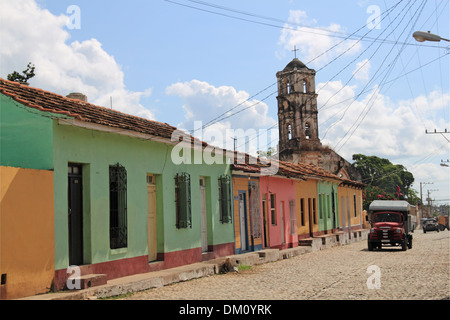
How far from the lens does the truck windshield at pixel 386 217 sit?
83.8 feet

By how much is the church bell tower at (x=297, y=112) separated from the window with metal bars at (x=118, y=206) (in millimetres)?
37872

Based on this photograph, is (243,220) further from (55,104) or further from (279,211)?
(55,104)

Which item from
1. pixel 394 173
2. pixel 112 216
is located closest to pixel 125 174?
pixel 112 216

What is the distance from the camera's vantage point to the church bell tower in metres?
49.1

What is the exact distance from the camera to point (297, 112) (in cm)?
4931

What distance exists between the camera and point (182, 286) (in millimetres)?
12289

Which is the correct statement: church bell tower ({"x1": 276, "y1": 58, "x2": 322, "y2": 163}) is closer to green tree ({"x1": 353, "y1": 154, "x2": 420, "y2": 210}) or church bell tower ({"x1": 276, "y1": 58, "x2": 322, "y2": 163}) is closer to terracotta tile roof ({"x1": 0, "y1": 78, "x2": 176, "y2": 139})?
green tree ({"x1": 353, "y1": 154, "x2": 420, "y2": 210})

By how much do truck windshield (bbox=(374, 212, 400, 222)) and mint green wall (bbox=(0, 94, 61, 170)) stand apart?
1895 cm

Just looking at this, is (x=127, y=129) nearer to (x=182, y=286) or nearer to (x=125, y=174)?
(x=125, y=174)

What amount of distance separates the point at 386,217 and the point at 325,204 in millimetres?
6786

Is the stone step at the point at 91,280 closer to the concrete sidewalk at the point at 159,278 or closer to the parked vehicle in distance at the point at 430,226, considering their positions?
the concrete sidewalk at the point at 159,278

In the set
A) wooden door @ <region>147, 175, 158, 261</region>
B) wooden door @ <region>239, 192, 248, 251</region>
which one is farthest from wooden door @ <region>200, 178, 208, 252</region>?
wooden door @ <region>147, 175, 158, 261</region>

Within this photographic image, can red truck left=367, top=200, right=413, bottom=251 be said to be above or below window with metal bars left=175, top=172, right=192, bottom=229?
below

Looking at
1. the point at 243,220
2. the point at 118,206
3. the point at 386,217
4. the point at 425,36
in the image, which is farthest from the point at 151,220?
the point at 386,217
